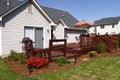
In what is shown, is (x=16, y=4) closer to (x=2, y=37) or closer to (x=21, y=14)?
(x=21, y=14)

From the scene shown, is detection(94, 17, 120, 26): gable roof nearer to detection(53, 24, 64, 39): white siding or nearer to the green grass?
detection(53, 24, 64, 39): white siding

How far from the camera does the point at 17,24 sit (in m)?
17.6

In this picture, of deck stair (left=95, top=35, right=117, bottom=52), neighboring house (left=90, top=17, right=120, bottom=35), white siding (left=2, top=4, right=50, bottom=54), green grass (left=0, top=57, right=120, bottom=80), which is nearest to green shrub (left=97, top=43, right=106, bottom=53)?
deck stair (left=95, top=35, right=117, bottom=52)

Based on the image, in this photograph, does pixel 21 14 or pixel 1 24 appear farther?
pixel 21 14

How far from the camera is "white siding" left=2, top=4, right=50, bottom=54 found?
16.7 metres

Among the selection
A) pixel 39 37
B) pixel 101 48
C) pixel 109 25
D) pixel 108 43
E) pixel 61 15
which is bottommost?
pixel 101 48

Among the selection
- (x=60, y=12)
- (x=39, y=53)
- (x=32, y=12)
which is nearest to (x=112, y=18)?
(x=60, y=12)

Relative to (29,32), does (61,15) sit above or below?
above

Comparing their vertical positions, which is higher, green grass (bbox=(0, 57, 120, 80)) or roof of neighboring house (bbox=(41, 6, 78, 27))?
roof of neighboring house (bbox=(41, 6, 78, 27))

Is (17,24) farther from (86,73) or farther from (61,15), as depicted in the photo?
(61,15)

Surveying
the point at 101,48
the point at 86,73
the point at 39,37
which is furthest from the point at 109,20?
the point at 86,73

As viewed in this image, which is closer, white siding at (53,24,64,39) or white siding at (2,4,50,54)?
white siding at (2,4,50,54)

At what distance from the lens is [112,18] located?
6681cm

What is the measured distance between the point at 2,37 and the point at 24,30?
254cm
